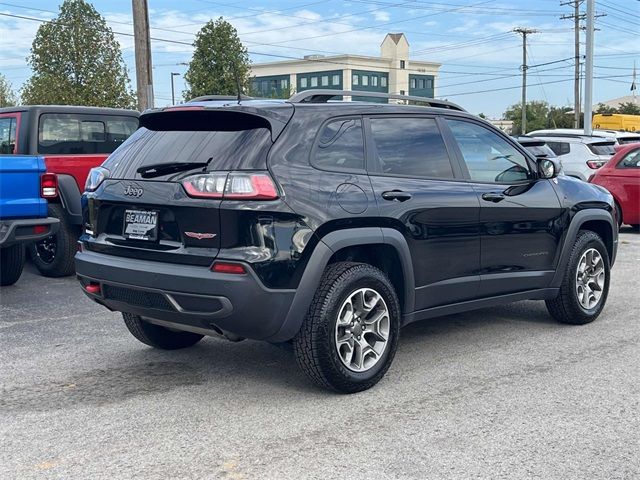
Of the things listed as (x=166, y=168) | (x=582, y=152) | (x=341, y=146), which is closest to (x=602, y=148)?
(x=582, y=152)

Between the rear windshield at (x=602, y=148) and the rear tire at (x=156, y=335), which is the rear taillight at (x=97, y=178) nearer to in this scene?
the rear tire at (x=156, y=335)

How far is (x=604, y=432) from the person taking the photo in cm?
427

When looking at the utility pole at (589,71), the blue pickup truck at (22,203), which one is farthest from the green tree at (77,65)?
the blue pickup truck at (22,203)

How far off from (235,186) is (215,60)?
3108 centimetres

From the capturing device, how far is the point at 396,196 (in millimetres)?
5117

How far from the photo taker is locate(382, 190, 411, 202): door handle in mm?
5062

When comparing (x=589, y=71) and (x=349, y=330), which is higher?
(x=589, y=71)

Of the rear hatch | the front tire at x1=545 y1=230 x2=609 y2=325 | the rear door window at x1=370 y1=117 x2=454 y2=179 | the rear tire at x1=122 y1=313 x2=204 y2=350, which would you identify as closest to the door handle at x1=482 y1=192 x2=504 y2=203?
the rear door window at x1=370 y1=117 x2=454 y2=179

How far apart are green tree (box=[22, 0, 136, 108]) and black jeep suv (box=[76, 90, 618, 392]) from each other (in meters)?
26.2

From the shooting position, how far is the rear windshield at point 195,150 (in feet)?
15.1

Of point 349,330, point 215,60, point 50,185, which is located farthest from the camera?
point 215,60

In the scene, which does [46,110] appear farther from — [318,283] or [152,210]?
[318,283]

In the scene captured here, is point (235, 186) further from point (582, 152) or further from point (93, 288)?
point (582, 152)

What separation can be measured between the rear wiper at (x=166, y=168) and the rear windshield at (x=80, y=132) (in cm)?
499
